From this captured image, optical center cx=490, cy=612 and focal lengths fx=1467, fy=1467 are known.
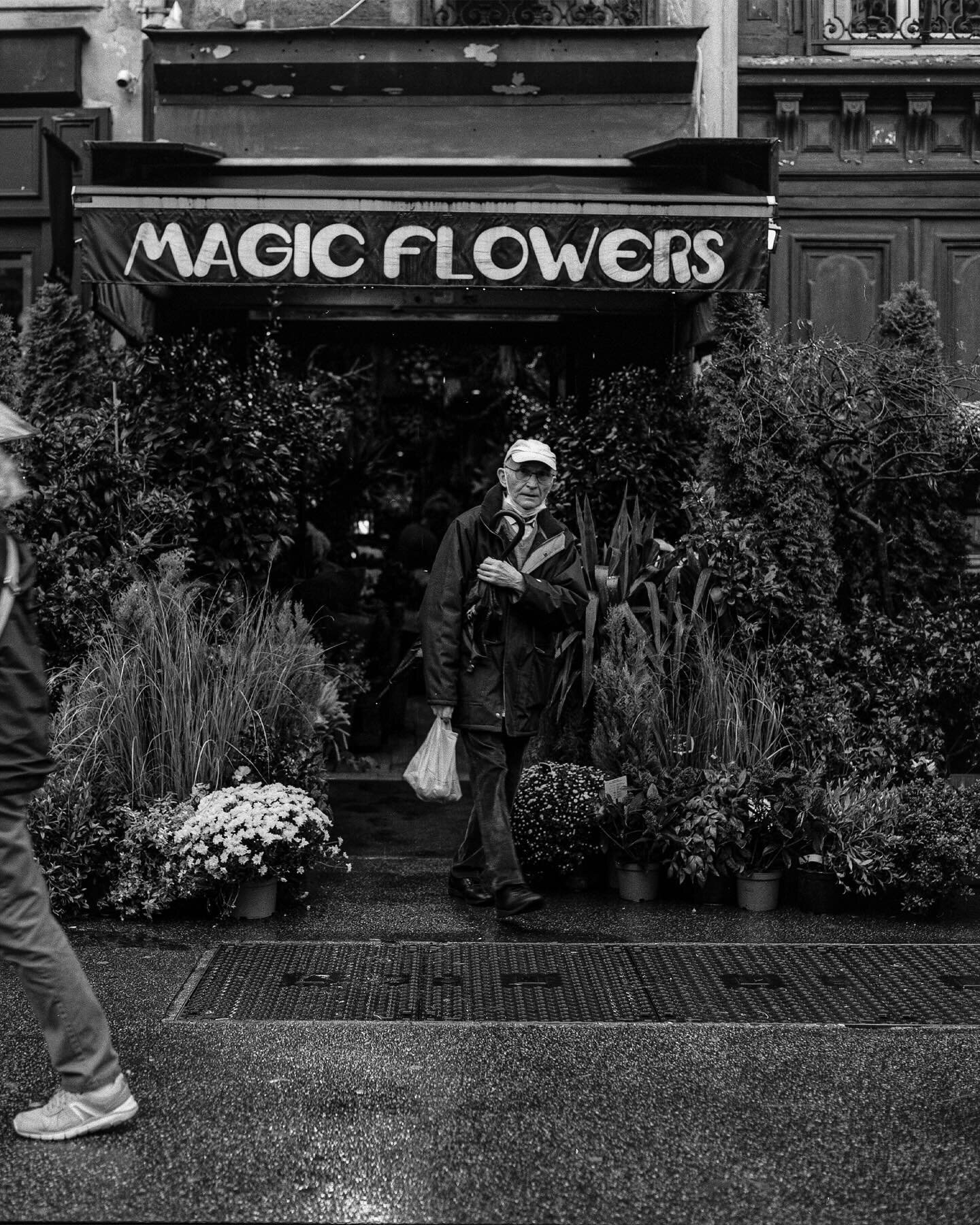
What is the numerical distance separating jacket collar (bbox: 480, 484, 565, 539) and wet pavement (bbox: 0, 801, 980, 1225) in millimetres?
2327

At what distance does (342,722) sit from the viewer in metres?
8.25

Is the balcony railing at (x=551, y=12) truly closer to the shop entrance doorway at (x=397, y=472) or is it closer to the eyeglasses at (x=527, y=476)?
the shop entrance doorway at (x=397, y=472)

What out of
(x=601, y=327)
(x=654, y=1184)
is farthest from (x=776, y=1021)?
(x=601, y=327)

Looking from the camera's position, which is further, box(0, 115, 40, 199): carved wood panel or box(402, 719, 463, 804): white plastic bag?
box(0, 115, 40, 199): carved wood panel

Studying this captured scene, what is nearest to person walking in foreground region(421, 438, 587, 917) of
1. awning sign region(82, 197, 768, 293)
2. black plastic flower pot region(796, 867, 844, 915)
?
black plastic flower pot region(796, 867, 844, 915)

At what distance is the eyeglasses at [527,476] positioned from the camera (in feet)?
21.5

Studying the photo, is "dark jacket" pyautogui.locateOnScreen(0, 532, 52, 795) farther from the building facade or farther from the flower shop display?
the building facade

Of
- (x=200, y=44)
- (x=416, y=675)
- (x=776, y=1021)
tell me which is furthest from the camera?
(x=416, y=675)

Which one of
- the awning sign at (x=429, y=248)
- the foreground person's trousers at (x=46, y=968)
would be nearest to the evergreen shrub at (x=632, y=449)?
the awning sign at (x=429, y=248)

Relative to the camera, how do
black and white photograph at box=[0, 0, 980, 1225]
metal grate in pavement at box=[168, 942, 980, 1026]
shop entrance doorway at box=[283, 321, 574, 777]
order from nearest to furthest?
1. black and white photograph at box=[0, 0, 980, 1225]
2. metal grate in pavement at box=[168, 942, 980, 1026]
3. shop entrance doorway at box=[283, 321, 574, 777]

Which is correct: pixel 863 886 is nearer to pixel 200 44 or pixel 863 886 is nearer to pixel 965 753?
pixel 965 753

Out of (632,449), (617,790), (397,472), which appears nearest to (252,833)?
(617,790)

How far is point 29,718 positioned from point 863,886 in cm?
378

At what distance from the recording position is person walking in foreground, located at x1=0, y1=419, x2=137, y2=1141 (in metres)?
3.92
